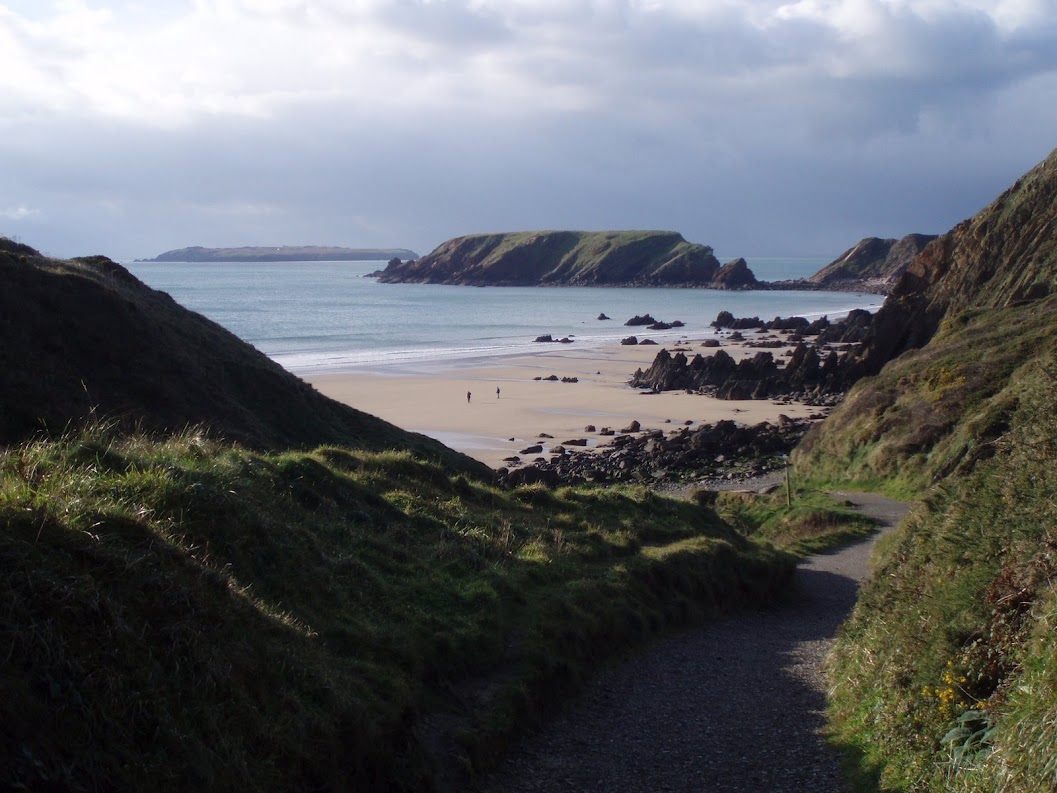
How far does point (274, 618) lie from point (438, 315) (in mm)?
114309

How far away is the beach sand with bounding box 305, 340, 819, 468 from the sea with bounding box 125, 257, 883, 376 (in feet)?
17.0

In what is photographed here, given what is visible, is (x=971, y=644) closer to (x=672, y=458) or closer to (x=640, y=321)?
(x=672, y=458)

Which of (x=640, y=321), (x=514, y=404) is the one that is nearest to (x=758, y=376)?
(x=514, y=404)

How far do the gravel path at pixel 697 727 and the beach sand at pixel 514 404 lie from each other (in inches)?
864

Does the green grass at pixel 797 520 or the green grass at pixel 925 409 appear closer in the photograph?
the green grass at pixel 797 520

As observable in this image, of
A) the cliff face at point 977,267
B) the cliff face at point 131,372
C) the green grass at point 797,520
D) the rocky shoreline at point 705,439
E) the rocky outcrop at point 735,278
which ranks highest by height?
the rocky outcrop at point 735,278

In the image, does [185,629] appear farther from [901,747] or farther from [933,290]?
[933,290]

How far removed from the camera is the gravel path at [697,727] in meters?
8.73

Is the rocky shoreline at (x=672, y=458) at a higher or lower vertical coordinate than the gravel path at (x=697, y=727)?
→ lower

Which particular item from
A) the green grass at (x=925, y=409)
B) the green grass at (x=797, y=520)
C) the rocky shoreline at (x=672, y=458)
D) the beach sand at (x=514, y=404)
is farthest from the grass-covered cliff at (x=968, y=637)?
→ the beach sand at (x=514, y=404)

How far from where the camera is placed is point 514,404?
5059cm

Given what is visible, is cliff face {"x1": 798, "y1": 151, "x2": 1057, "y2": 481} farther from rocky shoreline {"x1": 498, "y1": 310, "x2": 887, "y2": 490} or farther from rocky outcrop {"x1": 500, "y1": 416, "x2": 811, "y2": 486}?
rocky outcrop {"x1": 500, "y1": 416, "x2": 811, "y2": 486}

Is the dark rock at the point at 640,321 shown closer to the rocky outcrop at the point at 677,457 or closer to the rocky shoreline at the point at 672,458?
the rocky shoreline at the point at 672,458

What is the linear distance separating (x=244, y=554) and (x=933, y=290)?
48.6 metres
